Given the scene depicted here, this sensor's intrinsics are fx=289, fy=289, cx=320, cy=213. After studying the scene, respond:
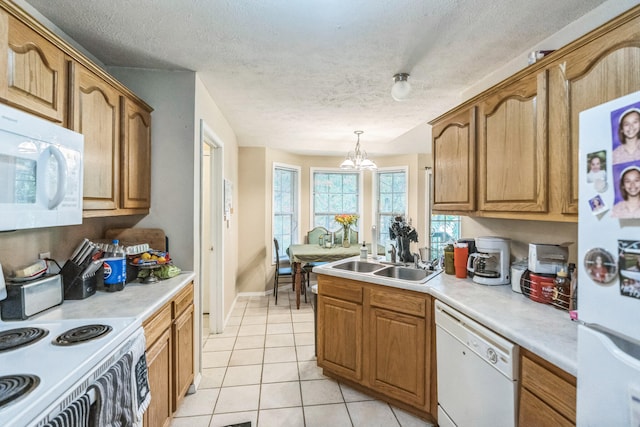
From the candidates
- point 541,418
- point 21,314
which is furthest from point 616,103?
point 21,314

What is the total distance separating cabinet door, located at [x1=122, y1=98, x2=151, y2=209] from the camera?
6.04 ft

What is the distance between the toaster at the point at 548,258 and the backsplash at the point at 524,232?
10cm

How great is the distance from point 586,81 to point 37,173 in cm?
229

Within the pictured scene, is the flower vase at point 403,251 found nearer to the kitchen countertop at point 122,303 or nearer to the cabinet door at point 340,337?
the cabinet door at point 340,337

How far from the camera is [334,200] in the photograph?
5527 millimetres

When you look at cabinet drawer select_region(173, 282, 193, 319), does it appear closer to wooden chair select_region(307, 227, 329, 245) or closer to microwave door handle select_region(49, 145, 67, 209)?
microwave door handle select_region(49, 145, 67, 209)

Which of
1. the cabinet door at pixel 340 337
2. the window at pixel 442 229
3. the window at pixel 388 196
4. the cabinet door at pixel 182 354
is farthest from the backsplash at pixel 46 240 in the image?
the window at pixel 442 229

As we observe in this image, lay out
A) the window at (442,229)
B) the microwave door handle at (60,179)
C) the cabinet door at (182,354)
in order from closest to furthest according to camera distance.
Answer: the microwave door handle at (60,179), the cabinet door at (182,354), the window at (442,229)

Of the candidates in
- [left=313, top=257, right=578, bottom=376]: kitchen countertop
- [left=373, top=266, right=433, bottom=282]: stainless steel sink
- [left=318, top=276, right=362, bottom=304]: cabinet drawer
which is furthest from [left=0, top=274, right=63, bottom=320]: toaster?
[left=373, top=266, right=433, bottom=282]: stainless steel sink

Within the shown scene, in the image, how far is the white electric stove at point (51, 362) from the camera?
2.50 ft

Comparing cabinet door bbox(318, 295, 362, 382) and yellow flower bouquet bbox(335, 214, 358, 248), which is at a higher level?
yellow flower bouquet bbox(335, 214, 358, 248)

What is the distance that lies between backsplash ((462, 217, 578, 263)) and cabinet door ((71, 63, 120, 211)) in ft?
8.63

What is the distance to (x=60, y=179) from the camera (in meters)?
1.21

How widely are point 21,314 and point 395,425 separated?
6.90 ft
